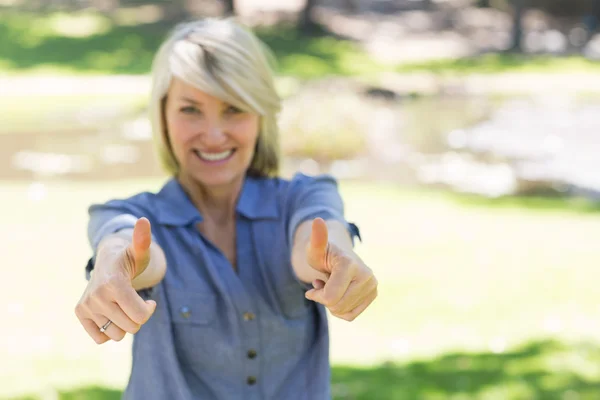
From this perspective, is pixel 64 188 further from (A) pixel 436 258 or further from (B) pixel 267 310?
(B) pixel 267 310

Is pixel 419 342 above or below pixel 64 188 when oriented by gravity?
above

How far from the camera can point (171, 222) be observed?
8.18 ft

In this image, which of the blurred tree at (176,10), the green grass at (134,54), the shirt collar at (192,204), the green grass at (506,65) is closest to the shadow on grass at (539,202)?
the shirt collar at (192,204)

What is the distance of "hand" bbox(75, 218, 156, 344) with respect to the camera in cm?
194

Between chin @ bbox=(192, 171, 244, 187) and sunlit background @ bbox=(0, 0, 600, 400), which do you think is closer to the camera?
chin @ bbox=(192, 171, 244, 187)

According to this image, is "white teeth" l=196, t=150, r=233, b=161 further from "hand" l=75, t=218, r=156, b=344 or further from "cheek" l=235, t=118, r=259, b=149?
"hand" l=75, t=218, r=156, b=344

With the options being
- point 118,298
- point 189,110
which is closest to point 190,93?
point 189,110

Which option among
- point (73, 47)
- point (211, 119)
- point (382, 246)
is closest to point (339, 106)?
point (382, 246)

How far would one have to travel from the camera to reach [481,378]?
211 inches

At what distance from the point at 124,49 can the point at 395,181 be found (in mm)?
14750

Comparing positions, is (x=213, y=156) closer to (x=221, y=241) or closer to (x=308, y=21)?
(x=221, y=241)

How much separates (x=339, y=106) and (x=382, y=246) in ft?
18.9

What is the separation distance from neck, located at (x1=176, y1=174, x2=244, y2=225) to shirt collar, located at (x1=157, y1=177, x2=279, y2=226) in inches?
1.3

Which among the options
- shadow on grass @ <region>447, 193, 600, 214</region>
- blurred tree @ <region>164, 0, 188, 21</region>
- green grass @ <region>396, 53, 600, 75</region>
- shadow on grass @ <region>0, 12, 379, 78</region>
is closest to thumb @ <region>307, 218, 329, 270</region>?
shadow on grass @ <region>447, 193, 600, 214</region>
